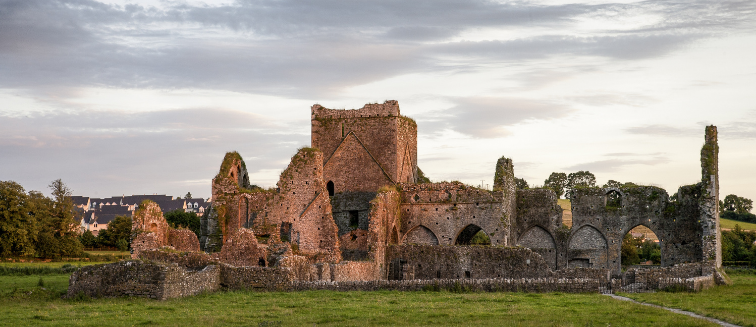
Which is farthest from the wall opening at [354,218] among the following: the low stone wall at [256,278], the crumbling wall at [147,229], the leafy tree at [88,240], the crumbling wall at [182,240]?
the leafy tree at [88,240]

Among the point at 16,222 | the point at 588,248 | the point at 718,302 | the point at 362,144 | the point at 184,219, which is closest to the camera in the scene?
the point at 718,302

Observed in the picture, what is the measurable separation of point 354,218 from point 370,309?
2337cm

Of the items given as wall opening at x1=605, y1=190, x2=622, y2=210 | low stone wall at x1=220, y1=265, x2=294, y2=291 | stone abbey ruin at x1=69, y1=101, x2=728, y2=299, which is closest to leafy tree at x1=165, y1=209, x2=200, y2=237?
stone abbey ruin at x1=69, y1=101, x2=728, y2=299

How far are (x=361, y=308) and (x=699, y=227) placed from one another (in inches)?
1055

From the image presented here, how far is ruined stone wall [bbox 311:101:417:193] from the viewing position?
45750 millimetres

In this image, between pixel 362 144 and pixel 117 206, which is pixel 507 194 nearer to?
pixel 362 144

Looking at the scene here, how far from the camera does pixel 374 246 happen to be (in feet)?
124

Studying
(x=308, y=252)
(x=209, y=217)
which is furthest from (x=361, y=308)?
(x=209, y=217)

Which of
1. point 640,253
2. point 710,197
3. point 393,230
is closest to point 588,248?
point 710,197

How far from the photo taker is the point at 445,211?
4412 cm

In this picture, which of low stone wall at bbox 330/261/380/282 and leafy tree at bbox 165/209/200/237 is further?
leafy tree at bbox 165/209/200/237

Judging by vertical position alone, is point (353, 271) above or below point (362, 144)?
below

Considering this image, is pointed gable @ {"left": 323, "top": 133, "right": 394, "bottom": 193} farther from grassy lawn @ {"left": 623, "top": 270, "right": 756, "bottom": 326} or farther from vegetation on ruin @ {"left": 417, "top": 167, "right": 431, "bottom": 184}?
grassy lawn @ {"left": 623, "top": 270, "right": 756, "bottom": 326}

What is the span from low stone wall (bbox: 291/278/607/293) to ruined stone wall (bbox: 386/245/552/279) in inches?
328
